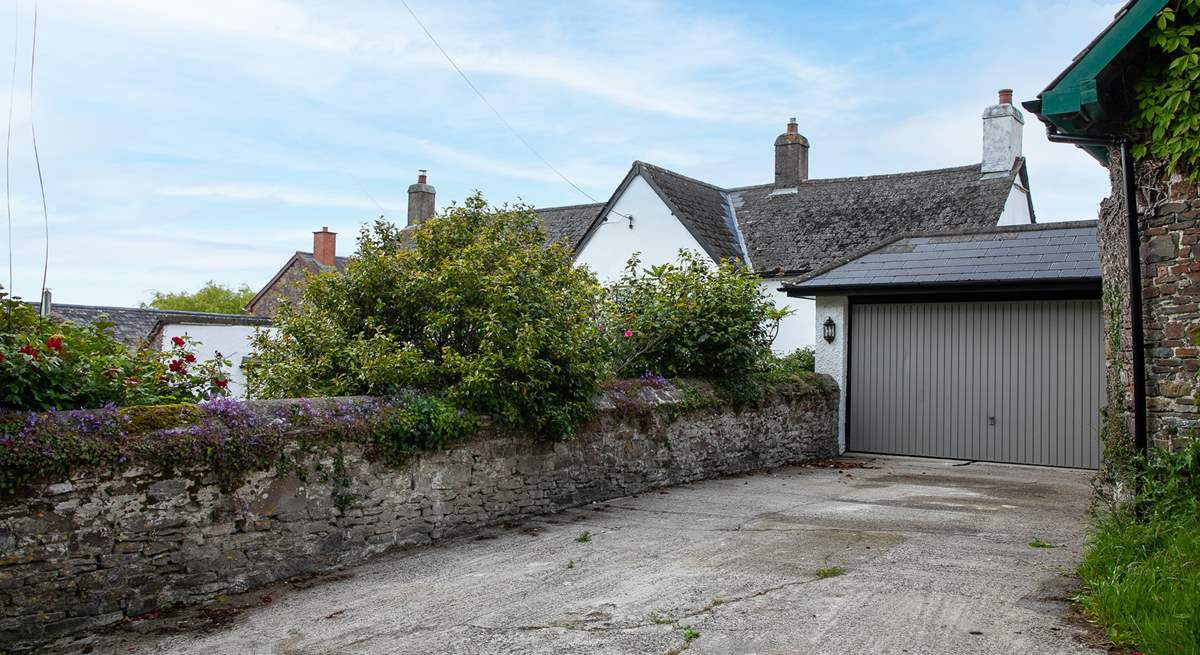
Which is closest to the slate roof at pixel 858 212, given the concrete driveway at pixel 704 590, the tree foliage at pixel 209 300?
the concrete driveway at pixel 704 590

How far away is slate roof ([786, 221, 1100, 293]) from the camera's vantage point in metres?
12.6

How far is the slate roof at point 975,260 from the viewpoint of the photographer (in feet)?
41.4

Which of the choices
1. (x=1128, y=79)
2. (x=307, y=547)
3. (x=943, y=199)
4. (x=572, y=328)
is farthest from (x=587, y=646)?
(x=943, y=199)

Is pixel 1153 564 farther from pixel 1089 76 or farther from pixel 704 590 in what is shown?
pixel 1089 76

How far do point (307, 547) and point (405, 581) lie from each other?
2.74ft

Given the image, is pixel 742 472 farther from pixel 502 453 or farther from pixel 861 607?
pixel 861 607

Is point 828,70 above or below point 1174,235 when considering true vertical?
above

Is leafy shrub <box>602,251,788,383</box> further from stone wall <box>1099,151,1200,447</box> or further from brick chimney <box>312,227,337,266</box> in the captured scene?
brick chimney <box>312,227,337,266</box>

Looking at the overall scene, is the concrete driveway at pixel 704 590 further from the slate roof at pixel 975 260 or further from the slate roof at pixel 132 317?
the slate roof at pixel 132 317

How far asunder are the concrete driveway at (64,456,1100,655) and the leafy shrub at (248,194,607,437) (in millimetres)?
1338

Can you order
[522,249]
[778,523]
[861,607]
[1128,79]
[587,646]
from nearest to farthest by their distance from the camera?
[587,646]
[861,607]
[1128,79]
[778,523]
[522,249]

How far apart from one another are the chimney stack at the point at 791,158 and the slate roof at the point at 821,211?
12.3 inches

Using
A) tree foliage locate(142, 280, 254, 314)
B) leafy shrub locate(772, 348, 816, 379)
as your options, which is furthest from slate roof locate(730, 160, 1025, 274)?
tree foliage locate(142, 280, 254, 314)

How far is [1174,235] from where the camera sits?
7.16m
